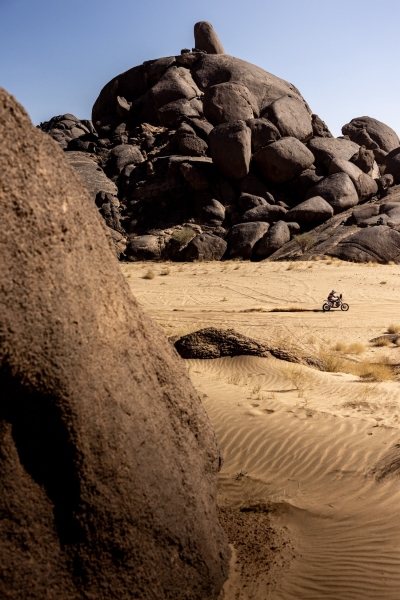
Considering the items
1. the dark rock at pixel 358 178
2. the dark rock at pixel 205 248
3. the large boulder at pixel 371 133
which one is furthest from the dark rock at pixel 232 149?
the large boulder at pixel 371 133

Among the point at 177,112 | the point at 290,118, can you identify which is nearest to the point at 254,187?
the point at 290,118

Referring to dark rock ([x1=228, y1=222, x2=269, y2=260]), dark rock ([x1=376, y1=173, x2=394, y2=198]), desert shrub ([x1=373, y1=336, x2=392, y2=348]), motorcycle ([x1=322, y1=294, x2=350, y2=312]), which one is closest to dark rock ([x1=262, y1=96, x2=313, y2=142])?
dark rock ([x1=376, y1=173, x2=394, y2=198])

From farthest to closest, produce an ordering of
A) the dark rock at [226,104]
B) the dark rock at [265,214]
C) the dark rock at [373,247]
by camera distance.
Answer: the dark rock at [226,104], the dark rock at [265,214], the dark rock at [373,247]

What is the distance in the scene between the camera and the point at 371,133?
39438 millimetres

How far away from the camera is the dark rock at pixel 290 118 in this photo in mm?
32656

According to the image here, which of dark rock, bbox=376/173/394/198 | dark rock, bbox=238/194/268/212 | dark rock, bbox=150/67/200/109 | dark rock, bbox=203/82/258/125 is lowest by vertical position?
dark rock, bbox=238/194/268/212

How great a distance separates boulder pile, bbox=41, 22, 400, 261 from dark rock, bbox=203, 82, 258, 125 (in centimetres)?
7

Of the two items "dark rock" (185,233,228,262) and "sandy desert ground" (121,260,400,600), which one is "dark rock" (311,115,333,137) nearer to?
"dark rock" (185,233,228,262)

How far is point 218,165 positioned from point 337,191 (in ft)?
20.7

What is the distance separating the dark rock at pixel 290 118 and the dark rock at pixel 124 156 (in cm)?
793

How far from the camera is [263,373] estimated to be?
920 centimetres

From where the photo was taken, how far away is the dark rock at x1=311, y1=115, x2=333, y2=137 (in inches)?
1395

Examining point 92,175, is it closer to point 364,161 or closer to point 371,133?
point 364,161

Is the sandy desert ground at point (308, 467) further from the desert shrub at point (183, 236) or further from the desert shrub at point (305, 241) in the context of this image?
the desert shrub at point (183, 236)
